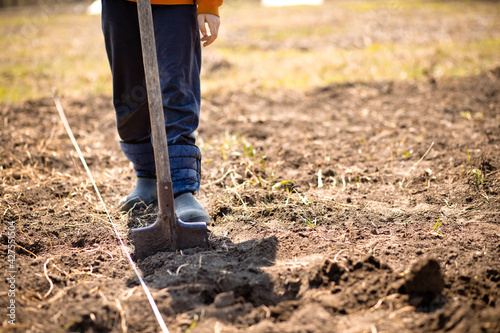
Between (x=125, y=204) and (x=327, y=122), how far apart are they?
217 centimetres

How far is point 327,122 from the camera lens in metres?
3.89

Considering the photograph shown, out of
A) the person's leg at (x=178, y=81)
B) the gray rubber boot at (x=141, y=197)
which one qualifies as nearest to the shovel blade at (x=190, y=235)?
the person's leg at (x=178, y=81)

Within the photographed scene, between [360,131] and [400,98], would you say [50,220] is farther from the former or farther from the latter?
[400,98]

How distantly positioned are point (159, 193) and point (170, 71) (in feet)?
2.10

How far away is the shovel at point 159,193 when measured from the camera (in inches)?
71.7

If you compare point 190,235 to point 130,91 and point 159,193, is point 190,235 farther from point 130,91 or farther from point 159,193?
point 130,91

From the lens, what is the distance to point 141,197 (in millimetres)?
2447

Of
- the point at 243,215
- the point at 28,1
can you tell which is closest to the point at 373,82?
the point at 243,215

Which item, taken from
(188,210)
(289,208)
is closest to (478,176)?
(289,208)

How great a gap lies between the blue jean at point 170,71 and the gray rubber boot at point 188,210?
0.04 meters

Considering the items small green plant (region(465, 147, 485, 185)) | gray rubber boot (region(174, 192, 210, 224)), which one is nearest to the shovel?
gray rubber boot (region(174, 192, 210, 224))

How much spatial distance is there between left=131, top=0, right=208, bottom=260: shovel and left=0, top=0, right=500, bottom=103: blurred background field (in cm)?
324

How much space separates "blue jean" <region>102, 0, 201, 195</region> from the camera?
209 cm

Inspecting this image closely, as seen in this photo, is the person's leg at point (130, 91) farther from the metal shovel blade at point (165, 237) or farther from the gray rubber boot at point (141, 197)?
the metal shovel blade at point (165, 237)
